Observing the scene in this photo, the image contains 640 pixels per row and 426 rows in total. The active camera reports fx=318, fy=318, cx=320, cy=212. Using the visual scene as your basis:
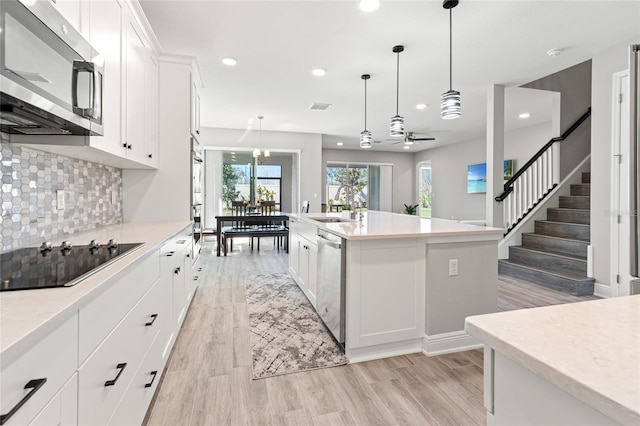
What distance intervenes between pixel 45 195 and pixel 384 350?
2335 millimetres

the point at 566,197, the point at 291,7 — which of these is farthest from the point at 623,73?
the point at 291,7

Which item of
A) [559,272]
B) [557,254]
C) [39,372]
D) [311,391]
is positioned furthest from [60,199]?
[557,254]

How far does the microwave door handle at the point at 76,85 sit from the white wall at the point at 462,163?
8001mm

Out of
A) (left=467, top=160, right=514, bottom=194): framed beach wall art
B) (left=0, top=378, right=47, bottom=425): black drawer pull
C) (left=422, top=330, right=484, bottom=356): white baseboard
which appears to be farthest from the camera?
(left=467, top=160, right=514, bottom=194): framed beach wall art

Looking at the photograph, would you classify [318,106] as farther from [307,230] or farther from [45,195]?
[45,195]

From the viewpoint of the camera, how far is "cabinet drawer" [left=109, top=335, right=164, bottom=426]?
4.10ft

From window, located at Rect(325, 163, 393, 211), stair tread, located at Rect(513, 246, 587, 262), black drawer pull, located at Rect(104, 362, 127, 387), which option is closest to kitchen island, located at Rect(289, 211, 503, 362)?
black drawer pull, located at Rect(104, 362, 127, 387)

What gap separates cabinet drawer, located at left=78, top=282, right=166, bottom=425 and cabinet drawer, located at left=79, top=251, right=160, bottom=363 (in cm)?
4

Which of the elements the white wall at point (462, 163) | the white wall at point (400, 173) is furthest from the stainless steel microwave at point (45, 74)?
the white wall at point (400, 173)

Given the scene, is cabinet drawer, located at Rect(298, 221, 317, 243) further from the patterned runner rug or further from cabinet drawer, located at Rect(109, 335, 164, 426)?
cabinet drawer, located at Rect(109, 335, 164, 426)

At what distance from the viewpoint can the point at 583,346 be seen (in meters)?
0.54

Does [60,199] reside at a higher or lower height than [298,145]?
lower

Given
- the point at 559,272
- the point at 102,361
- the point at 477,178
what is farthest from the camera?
the point at 477,178

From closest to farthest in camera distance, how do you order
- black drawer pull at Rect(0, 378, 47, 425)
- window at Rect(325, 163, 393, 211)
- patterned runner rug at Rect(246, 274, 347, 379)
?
black drawer pull at Rect(0, 378, 47, 425), patterned runner rug at Rect(246, 274, 347, 379), window at Rect(325, 163, 393, 211)
